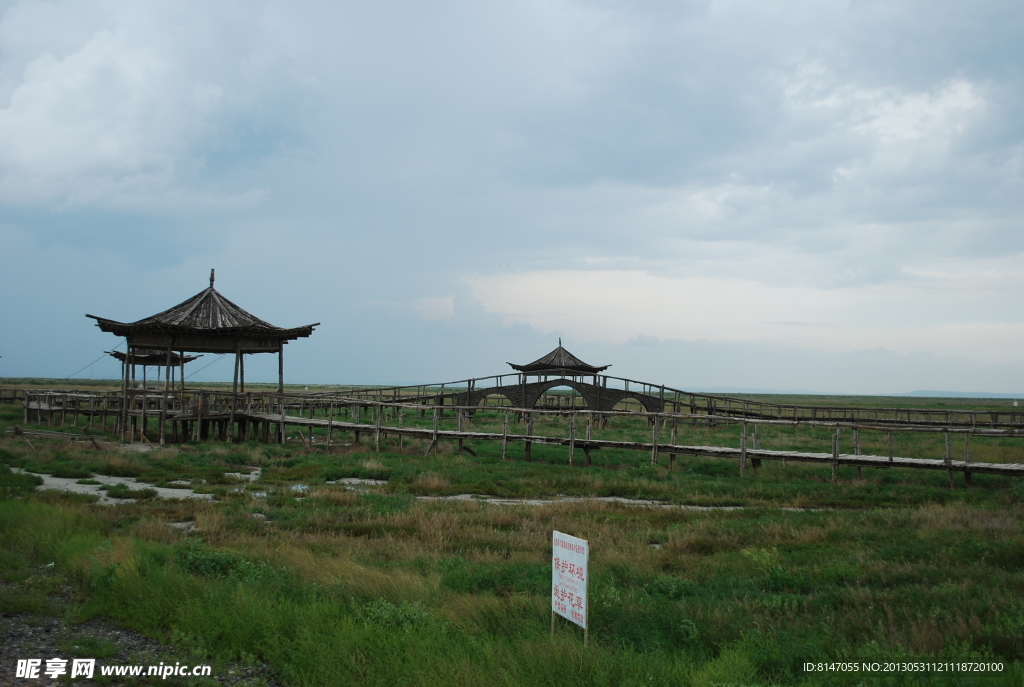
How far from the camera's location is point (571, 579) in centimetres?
598

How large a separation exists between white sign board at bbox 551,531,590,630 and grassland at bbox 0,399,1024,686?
24 cm

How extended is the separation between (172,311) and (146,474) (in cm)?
1280

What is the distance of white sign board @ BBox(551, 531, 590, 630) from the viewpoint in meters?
5.75

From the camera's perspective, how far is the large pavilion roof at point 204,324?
2709 cm

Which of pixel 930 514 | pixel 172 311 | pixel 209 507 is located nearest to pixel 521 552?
pixel 209 507

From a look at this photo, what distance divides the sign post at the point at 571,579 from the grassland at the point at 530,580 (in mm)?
221

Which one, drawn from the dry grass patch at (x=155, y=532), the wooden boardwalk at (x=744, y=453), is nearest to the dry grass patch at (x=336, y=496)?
the dry grass patch at (x=155, y=532)

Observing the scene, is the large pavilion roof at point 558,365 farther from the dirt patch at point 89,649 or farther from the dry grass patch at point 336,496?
the dirt patch at point 89,649

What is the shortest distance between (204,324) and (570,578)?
84.5 ft

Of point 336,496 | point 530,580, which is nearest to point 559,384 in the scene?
point 336,496

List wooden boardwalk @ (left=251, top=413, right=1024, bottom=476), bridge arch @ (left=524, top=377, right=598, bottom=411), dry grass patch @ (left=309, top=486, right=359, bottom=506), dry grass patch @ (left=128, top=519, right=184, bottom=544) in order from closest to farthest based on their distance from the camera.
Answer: dry grass patch @ (left=128, top=519, right=184, bottom=544)
dry grass patch @ (left=309, top=486, right=359, bottom=506)
wooden boardwalk @ (left=251, top=413, right=1024, bottom=476)
bridge arch @ (left=524, top=377, right=598, bottom=411)

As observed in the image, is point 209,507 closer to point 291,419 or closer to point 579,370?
point 291,419

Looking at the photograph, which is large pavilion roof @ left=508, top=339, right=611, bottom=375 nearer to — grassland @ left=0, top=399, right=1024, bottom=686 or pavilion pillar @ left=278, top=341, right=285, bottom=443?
pavilion pillar @ left=278, top=341, right=285, bottom=443

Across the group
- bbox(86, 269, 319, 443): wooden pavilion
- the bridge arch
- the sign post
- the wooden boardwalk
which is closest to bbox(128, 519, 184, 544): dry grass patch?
the sign post
